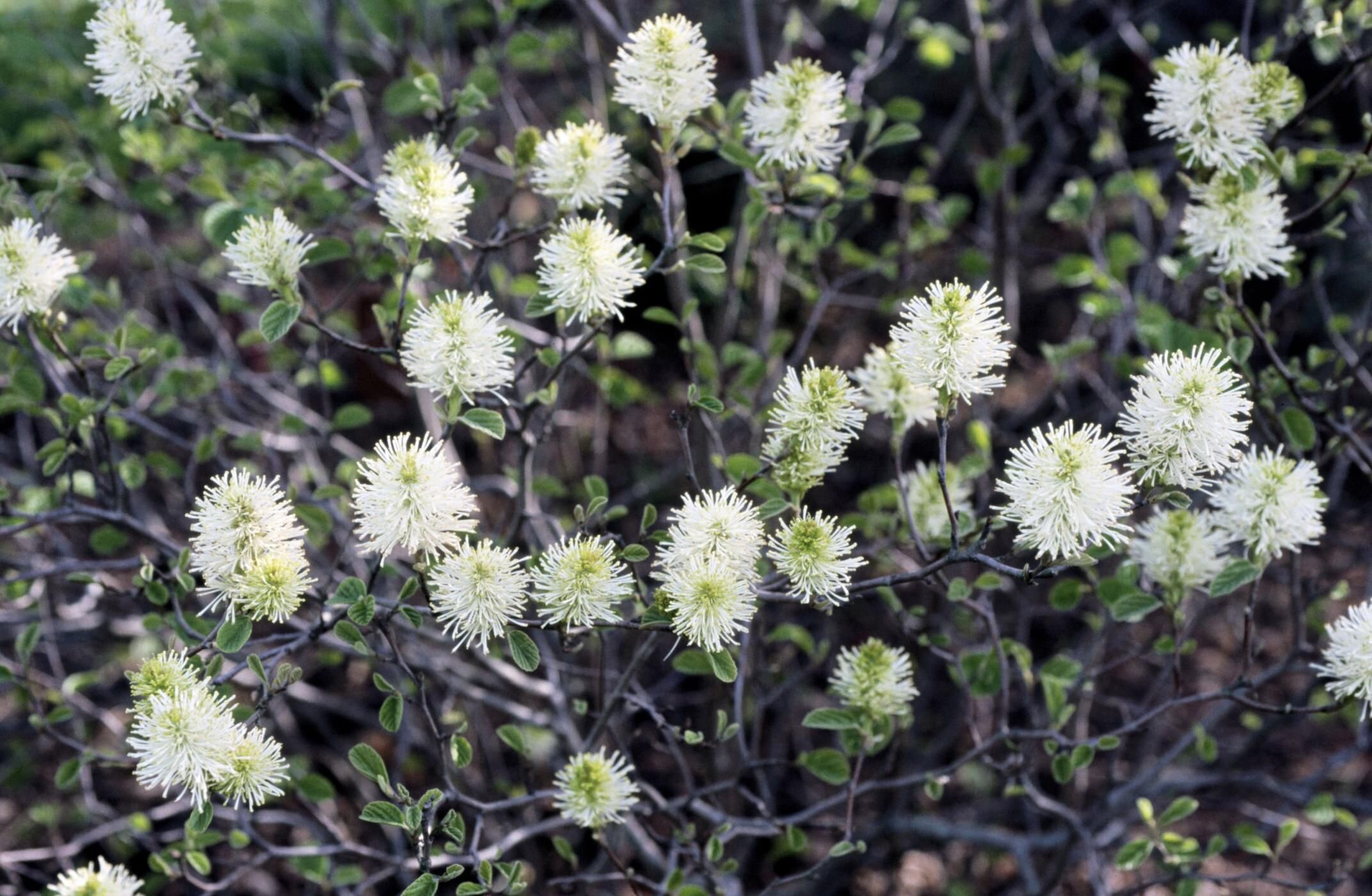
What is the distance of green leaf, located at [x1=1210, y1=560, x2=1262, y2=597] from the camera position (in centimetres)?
124

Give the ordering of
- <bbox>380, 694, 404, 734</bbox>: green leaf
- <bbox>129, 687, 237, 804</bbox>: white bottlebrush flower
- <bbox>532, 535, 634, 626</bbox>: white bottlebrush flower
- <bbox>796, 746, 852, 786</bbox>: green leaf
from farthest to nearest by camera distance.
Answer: <bbox>796, 746, 852, 786</bbox>: green leaf
<bbox>380, 694, 404, 734</bbox>: green leaf
<bbox>532, 535, 634, 626</bbox>: white bottlebrush flower
<bbox>129, 687, 237, 804</bbox>: white bottlebrush flower

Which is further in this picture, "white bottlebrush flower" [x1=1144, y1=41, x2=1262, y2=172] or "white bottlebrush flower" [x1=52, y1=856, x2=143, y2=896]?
"white bottlebrush flower" [x1=1144, y1=41, x2=1262, y2=172]

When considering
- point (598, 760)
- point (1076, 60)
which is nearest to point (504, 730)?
point (598, 760)

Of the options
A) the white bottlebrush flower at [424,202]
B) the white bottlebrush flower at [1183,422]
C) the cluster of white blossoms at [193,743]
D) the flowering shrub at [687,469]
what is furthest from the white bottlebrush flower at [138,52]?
the white bottlebrush flower at [1183,422]

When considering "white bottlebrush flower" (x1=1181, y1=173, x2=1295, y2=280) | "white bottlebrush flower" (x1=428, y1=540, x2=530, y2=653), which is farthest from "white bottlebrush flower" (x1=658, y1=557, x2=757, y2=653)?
"white bottlebrush flower" (x1=1181, y1=173, x2=1295, y2=280)

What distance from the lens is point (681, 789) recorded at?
2484 mm

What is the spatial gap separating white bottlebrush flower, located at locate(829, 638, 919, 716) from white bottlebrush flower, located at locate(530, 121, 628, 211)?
2.06 ft

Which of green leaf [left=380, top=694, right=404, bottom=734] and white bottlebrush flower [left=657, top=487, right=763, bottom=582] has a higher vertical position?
white bottlebrush flower [left=657, top=487, right=763, bottom=582]

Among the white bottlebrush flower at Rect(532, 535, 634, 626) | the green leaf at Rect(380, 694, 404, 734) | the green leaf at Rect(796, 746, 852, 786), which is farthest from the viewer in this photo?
the green leaf at Rect(796, 746, 852, 786)

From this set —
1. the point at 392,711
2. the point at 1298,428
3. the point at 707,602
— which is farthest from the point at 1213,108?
the point at 392,711

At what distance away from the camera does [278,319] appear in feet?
4.08

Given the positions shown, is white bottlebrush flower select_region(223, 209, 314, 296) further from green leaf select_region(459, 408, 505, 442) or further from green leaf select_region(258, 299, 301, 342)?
green leaf select_region(459, 408, 505, 442)

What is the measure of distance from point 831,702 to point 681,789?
1.38ft

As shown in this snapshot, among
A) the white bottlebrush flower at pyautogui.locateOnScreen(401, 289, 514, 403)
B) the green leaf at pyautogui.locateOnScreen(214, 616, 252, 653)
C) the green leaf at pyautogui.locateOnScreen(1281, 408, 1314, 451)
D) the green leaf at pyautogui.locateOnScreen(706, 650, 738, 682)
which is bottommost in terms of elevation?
the green leaf at pyautogui.locateOnScreen(706, 650, 738, 682)
